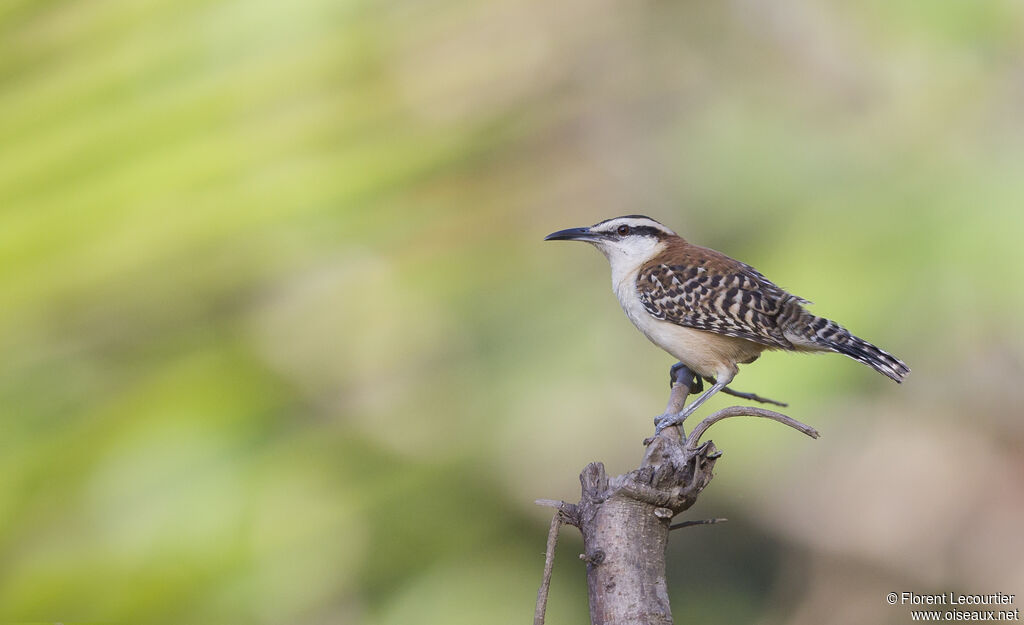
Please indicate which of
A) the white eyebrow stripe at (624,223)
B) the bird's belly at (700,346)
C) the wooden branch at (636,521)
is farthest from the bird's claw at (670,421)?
the white eyebrow stripe at (624,223)

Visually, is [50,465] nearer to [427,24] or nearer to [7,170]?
[7,170]

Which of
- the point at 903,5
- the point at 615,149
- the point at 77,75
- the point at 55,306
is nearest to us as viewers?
the point at 55,306

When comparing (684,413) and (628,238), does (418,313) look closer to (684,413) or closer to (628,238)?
(628,238)

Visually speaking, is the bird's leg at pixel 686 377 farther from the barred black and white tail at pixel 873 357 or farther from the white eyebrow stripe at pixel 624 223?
the white eyebrow stripe at pixel 624 223

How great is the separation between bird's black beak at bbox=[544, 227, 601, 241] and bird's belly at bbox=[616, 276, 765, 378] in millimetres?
430

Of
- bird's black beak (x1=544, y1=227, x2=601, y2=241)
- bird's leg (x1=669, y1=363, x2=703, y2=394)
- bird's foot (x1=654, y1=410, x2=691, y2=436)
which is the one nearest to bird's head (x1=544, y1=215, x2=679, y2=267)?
bird's black beak (x1=544, y1=227, x2=601, y2=241)

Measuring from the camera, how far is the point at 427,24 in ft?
16.8

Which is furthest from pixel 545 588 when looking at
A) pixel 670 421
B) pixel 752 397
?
pixel 752 397

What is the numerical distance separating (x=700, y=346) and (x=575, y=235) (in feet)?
2.36

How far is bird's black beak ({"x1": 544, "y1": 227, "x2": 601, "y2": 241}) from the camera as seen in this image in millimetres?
3477

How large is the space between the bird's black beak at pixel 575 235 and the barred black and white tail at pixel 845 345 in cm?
88

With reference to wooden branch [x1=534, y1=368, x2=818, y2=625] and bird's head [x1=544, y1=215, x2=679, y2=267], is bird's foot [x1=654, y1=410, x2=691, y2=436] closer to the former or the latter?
wooden branch [x1=534, y1=368, x2=818, y2=625]

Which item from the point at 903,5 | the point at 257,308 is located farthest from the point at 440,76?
the point at 903,5

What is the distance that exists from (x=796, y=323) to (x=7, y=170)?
138 inches
